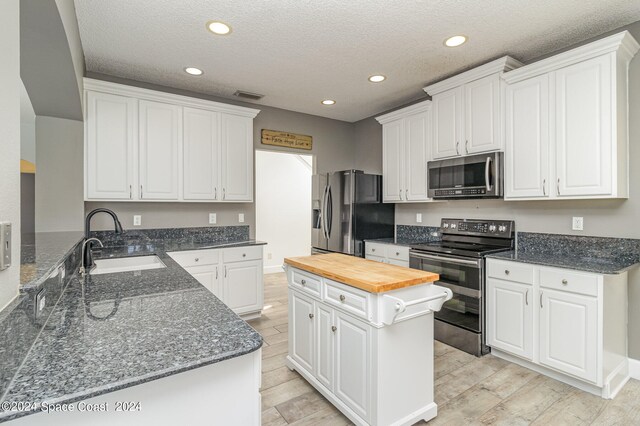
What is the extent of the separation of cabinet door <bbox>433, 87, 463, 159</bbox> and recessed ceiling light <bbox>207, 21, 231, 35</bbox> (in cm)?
219

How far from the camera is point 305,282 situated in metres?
2.27

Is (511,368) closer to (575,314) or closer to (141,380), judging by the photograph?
(575,314)

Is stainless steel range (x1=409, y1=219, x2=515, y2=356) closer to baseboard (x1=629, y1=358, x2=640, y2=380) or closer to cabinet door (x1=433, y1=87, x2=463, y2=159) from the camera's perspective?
cabinet door (x1=433, y1=87, x2=463, y2=159)

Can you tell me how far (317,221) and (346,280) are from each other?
265 cm

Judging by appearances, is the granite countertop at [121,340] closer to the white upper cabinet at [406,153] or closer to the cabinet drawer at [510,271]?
the cabinet drawer at [510,271]

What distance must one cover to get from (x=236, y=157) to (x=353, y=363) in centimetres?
271

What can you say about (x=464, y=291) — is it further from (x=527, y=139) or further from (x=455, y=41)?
(x=455, y=41)

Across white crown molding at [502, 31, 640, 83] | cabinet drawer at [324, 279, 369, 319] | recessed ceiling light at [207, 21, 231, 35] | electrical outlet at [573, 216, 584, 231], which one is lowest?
cabinet drawer at [324, 279, 369, 319]

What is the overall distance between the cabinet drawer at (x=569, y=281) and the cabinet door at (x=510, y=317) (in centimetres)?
14

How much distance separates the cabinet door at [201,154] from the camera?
11.4 ft

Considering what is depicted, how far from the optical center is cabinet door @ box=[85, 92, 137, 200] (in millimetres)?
2980

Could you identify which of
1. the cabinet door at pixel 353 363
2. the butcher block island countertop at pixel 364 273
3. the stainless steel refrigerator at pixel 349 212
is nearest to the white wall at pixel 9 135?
the butcher block island countertop at pixel 364 273

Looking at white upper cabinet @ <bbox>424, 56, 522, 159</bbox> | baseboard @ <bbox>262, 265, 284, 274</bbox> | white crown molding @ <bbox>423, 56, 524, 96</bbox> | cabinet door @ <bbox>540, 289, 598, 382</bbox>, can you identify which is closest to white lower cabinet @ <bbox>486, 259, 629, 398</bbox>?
cabinet door @ <bbox>540, 289, 598, 382</bbox>

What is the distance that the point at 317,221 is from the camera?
4453 mm
